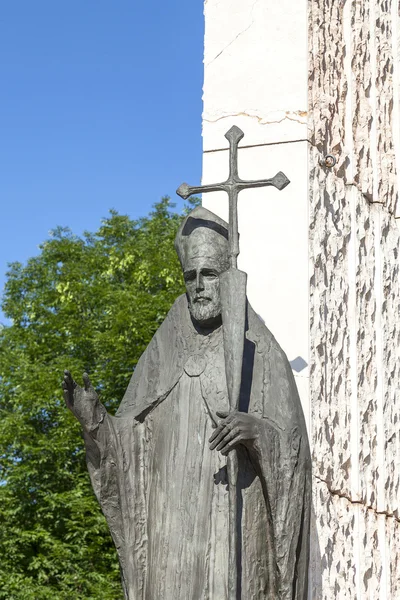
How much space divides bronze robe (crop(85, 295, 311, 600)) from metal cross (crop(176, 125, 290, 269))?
0.37 m

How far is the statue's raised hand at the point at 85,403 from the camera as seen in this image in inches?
200

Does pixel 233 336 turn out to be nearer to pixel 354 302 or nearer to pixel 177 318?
pixel 177 318

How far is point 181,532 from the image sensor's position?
5234 millimetres

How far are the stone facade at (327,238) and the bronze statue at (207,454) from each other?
1003 millimetres

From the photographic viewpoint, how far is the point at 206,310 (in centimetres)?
540

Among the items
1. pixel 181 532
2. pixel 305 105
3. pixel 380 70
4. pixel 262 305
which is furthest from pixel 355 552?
pixel 380 70

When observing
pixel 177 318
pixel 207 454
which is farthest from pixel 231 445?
pixel 177 318

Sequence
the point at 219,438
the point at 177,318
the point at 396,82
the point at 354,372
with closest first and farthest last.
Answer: the point at 219,438 < the point at 177,318 < the point at 354,372 < the point at 396,82

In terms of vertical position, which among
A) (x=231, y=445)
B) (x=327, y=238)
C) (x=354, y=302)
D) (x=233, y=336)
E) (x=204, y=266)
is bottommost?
(x=231, y=445)

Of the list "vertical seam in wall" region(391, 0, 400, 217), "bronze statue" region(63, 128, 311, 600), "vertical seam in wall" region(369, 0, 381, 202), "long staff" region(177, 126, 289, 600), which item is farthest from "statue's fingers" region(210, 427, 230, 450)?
"vertical seam in wall" region(391, 0, 400, 217)

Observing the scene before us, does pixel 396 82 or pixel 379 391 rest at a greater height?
pixel 396 82

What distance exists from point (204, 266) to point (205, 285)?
8cm

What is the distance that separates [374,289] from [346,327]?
0.57m

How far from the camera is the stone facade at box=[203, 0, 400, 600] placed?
651 cm
